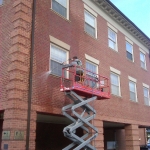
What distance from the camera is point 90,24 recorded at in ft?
48.5

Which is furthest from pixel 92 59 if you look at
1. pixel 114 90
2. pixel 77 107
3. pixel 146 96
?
pixel 146 96

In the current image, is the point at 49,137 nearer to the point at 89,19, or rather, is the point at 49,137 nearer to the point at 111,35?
the point at 89,19

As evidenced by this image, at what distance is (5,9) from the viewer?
35.3ft

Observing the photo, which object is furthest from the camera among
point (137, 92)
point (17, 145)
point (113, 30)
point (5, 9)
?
point (137, 92)

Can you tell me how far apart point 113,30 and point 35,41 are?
8492 mm

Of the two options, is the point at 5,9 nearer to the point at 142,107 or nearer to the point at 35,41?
the point at 35,41

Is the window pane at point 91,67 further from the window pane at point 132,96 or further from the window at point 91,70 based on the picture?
the window pane at point 132,96

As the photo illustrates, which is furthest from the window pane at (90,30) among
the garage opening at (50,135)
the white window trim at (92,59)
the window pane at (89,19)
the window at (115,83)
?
the garage opening at (50,135)

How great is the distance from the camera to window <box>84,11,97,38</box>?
570 inches

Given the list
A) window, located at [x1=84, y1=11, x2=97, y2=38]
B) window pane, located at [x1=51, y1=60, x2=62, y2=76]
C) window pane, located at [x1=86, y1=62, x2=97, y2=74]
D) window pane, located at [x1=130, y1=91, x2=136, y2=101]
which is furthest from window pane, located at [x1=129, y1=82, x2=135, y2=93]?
window pane, located at [x1=51, y1=60, x2=62, y2=76]

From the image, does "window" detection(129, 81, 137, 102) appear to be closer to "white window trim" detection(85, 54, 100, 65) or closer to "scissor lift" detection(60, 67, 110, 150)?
"white window trim" detection(85, 54, 100, 65)

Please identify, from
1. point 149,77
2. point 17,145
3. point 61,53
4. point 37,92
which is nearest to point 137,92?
point 149,77

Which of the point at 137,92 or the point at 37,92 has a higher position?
the point at 137,92

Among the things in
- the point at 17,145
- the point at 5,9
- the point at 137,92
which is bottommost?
the point at 17,145
